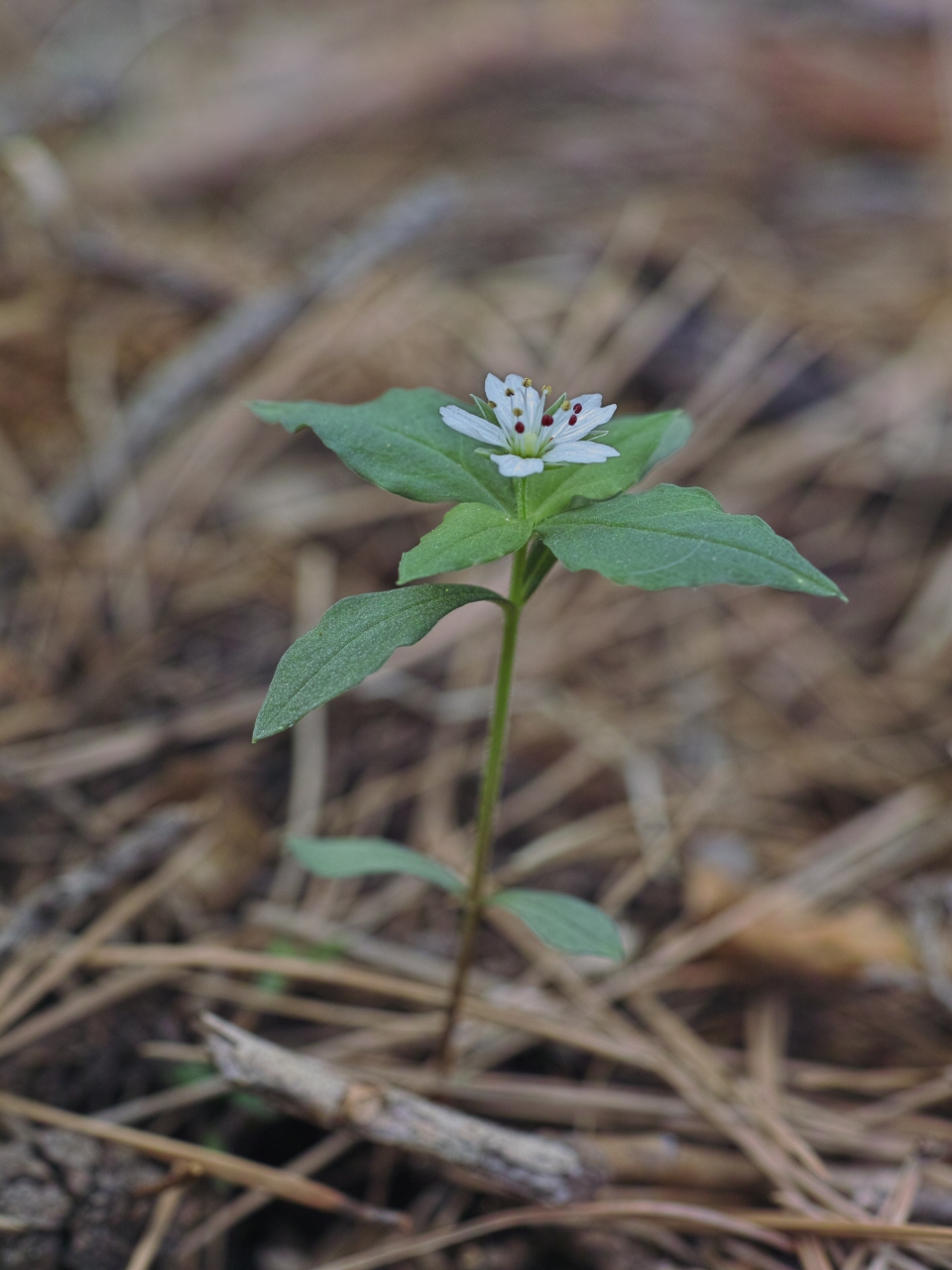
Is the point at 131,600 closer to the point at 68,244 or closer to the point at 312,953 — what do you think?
the point at 312,953

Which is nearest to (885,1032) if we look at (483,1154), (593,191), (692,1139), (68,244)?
(692,1139)

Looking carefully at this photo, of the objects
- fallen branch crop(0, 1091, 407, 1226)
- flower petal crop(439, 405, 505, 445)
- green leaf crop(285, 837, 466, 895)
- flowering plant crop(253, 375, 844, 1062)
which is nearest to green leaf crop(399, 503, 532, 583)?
flowering plant crop(253, 375, 844, 1062)

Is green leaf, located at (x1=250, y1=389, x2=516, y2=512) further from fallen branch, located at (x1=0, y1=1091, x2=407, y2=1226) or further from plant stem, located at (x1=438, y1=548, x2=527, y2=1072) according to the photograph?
fallen branch, located at (x1=0, y1=1091, x2=407, y2=1226)

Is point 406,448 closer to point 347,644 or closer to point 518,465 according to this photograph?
point 518,465

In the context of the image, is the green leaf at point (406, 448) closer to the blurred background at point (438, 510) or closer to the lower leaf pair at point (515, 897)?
the lower leaf pair at point (515, 897)

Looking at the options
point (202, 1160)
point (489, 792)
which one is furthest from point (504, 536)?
point (202, 1160)
